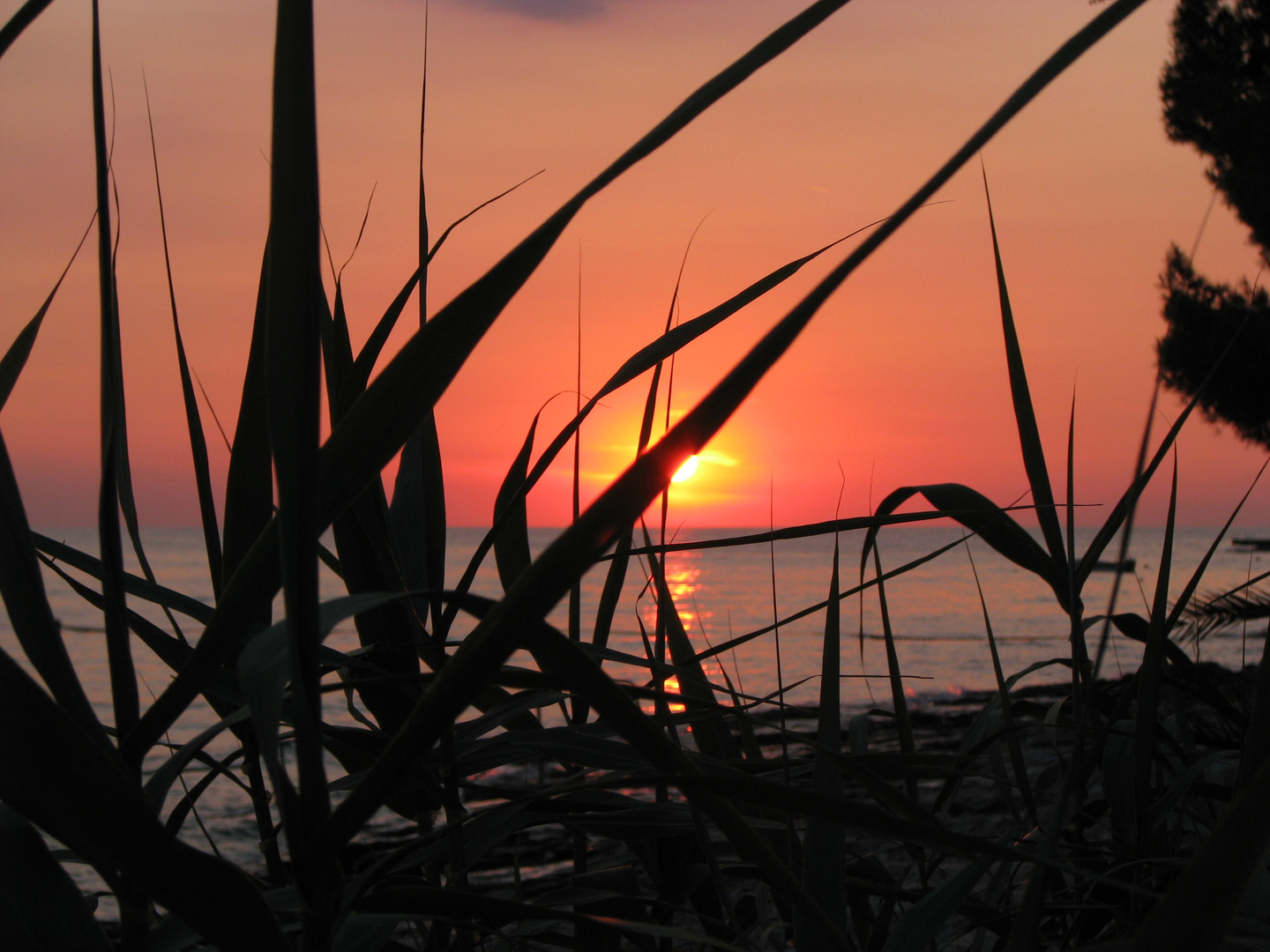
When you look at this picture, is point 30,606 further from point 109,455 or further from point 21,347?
point 21,347

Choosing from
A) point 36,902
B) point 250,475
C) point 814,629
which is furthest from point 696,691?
point 814,629

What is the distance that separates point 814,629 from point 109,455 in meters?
13.0

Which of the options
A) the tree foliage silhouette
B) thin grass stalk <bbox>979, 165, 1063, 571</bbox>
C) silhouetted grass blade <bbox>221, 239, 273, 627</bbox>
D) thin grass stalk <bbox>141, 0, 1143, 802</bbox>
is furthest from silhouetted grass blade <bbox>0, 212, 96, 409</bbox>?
the tree foliage silhouette

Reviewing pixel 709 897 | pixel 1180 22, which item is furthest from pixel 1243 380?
pixel 709 897

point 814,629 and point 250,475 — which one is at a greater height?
point 250,475

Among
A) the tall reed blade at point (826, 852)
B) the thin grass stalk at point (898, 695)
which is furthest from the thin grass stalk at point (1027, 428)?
the tall reed blade at point (826, 852)

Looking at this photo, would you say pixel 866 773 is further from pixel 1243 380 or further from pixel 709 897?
pixel 1243 380

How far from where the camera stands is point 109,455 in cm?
33

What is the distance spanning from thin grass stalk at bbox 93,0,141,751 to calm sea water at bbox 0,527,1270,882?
1.01 ft

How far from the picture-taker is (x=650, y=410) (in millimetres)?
633

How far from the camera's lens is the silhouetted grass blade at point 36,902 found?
0.94 ft

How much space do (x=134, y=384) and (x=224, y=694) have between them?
19 cm

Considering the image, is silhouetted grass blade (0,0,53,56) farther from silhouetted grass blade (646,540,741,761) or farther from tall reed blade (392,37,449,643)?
silhouetted grass blade (646,540,741,761)

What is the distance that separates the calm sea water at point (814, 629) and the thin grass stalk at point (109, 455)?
308 mm
